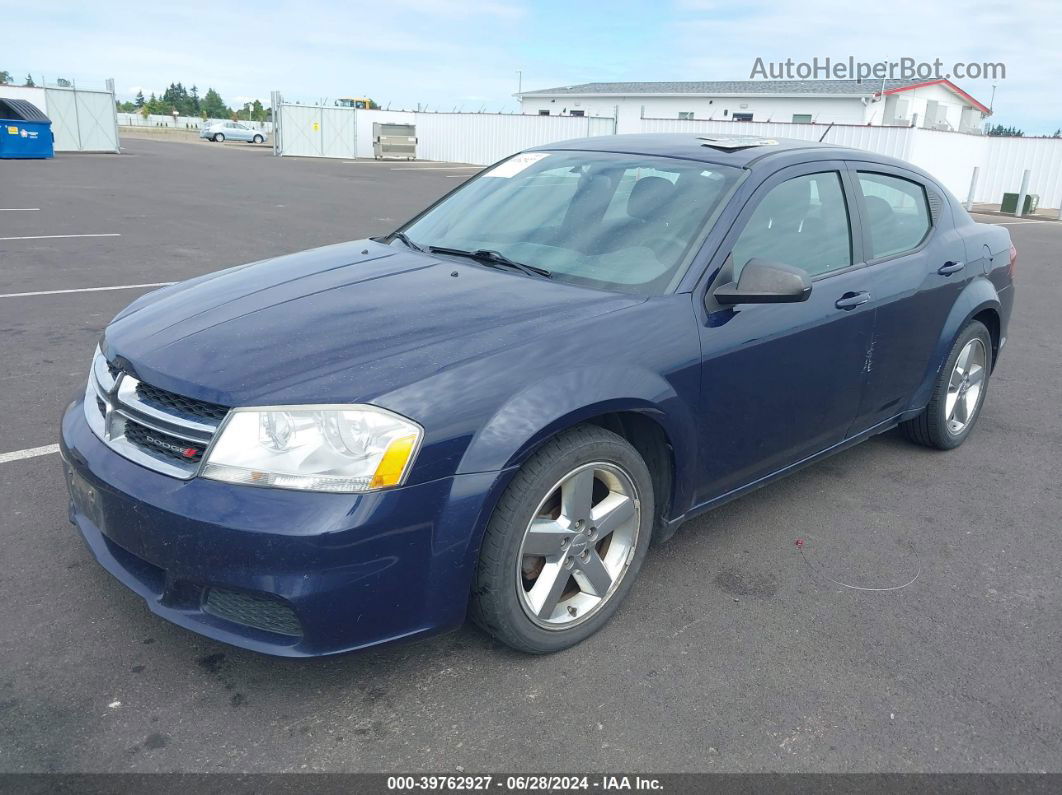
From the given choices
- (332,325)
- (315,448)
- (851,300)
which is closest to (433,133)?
(851,300)

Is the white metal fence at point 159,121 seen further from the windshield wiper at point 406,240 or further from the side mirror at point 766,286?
the side mirror at point 766,286

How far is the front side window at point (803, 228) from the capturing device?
3396mm

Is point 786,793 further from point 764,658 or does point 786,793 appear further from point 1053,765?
point 1053,765

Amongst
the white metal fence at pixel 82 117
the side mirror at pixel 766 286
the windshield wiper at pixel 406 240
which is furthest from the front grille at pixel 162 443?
the white metal fence at pixel 82 117

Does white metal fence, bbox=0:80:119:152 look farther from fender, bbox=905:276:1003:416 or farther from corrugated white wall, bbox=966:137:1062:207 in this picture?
fender, bbox=905:276:1003:416

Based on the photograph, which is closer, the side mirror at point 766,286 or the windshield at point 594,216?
the side mirror at point 766,286

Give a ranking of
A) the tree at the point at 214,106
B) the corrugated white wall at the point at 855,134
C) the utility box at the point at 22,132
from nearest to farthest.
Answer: the corrugated white wall at the point at 855,134
the utility box at the point at 22,132
the tree at the point at 214,106

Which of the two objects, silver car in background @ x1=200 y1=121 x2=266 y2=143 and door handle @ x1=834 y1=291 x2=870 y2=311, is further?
silver car in background @ x1=200 y1=121 x2=266 y2=143

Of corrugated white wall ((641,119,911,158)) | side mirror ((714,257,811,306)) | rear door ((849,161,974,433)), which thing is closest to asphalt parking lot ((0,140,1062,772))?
rear door ((849,161,974,433))

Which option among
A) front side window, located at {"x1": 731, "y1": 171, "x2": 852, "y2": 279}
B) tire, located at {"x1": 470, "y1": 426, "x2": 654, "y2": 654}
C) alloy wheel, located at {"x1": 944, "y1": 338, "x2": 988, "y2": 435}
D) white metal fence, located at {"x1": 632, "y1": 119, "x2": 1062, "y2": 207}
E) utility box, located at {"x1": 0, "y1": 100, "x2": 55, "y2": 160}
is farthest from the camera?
utility box, located at {"x1": 0, "y1": 100, "x2": 55, "y2": 160}

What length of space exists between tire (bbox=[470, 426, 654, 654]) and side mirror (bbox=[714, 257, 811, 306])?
2.25 ft

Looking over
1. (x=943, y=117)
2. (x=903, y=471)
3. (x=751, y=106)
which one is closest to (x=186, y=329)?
(x=903, y=471)

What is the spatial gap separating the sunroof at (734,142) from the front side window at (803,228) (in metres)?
0.28

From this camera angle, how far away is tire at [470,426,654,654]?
2.56 meters
